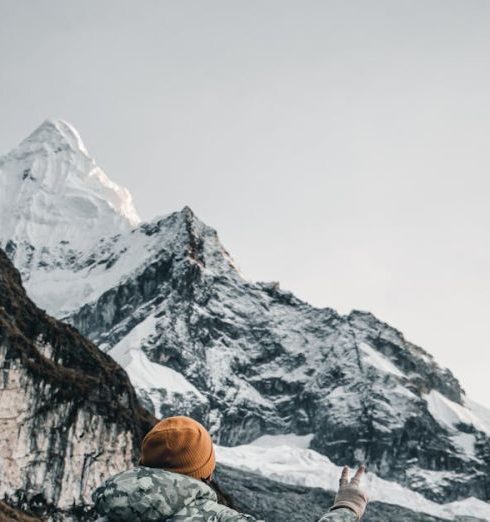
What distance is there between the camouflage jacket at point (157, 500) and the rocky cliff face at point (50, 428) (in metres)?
81.1

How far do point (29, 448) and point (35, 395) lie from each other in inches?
217

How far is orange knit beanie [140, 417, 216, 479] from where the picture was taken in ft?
22.6

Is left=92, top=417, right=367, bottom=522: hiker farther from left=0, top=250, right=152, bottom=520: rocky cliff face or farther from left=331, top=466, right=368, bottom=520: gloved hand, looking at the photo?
left=0, top=250, right=152, bottom=520: rocky cliff face

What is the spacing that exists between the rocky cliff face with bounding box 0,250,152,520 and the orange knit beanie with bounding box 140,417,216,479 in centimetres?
8107

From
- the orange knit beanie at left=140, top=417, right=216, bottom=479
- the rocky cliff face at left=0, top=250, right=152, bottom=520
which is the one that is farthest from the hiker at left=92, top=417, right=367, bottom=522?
the rocky cliff face at left=0, top=250, right=152, bottom=520

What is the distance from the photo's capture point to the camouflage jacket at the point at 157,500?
262 inches

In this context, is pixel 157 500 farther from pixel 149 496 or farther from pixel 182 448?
pixel 182 448

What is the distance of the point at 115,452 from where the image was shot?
99562 millimetres

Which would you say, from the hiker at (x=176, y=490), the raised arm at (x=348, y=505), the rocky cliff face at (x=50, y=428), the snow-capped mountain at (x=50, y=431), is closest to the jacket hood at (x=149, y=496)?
the hiker at (x=176, y=490)

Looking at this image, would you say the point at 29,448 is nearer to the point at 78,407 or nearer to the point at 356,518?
the point at 78,407

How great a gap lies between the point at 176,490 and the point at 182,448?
12.6 inches

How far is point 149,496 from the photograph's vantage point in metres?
6.70

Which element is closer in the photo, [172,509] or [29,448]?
[172,509]

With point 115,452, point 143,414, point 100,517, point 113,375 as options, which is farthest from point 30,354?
point 100,517
